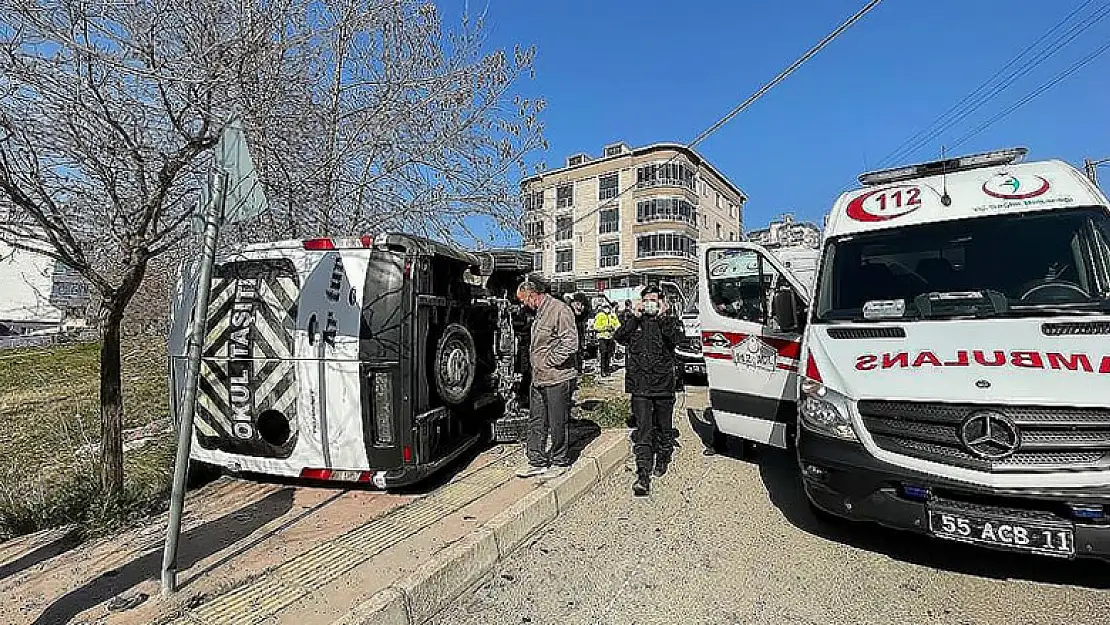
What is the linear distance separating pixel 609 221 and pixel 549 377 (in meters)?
49.3

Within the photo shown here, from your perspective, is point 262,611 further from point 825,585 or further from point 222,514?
point 825,585

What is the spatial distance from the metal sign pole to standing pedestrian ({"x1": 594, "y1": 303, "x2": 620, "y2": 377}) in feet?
37.1

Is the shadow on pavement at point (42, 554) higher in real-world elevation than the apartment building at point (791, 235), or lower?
lower

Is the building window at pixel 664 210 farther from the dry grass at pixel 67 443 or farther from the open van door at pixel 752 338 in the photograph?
the open van door at pixel 752 338

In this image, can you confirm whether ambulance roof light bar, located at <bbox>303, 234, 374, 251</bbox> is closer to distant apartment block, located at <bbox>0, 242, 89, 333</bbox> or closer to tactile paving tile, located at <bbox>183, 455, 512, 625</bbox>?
distant apartment block, located at <bbox>0, 242, 89, 333</bbox>

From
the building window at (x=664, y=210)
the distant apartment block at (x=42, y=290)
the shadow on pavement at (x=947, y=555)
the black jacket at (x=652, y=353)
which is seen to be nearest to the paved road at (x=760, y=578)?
the shadow on pavement at (x=947, y=555)

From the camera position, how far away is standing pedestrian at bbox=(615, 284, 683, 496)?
5.86m

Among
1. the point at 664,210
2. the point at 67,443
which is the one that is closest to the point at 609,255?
the point at 664,210

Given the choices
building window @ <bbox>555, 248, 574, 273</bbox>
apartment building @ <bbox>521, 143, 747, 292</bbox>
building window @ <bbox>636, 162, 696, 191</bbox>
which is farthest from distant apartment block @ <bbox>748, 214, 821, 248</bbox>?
building window @ <bbox>555, 248, 574, 273</bbox>

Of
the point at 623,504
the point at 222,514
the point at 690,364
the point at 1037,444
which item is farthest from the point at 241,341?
the point at 690,364

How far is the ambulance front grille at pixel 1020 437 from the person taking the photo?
10.9ft

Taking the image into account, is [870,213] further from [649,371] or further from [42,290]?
[42,290]

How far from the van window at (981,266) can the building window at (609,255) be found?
4872 cm

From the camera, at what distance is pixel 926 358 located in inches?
152
